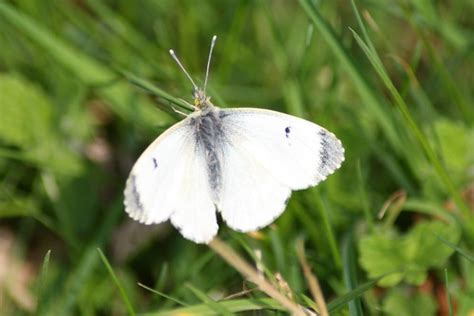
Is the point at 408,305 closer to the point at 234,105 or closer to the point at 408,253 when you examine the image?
the point at 408,253

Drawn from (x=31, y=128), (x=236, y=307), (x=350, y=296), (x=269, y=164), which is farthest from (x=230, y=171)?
(x=31, y=128)

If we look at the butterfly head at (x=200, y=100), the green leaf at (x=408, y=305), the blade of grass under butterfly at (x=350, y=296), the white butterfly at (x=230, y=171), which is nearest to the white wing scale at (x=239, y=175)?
the white butterfly at (x=230, y=171)

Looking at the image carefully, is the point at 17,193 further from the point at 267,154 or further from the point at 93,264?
the point at 267,154

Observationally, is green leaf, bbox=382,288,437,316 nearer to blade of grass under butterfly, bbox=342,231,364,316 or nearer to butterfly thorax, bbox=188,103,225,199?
blade of grass under butterfly, bbox=342,231,364,316

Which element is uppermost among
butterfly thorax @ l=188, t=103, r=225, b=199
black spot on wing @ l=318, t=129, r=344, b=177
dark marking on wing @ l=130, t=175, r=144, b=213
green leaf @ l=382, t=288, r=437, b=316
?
butterfly thorax @ l=188, t=103, r=225, b=199

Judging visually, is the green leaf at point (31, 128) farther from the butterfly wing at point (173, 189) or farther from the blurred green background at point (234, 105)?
the butterfly wing at point (173, 189)

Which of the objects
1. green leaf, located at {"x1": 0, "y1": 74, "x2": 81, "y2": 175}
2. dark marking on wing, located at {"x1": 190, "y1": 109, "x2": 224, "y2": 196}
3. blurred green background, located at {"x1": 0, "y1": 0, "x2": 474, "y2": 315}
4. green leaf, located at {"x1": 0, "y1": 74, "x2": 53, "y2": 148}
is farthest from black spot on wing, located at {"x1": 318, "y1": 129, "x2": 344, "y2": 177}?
green leaf, located at {"x1": 0, "y1": 74, "x2": 53, "y2": 148}

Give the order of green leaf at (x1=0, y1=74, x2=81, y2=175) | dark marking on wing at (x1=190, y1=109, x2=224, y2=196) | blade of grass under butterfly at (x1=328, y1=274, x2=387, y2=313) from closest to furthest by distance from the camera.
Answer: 1. blade of grass under butterfly at (x1=328, y1=274, x2=387, y2=313)
2. dark marking on wing at (x1=190, y1=109, x2=224, y2=196)
3. green leaf at (x1=0, y1=74, x2=81, y2=175)
